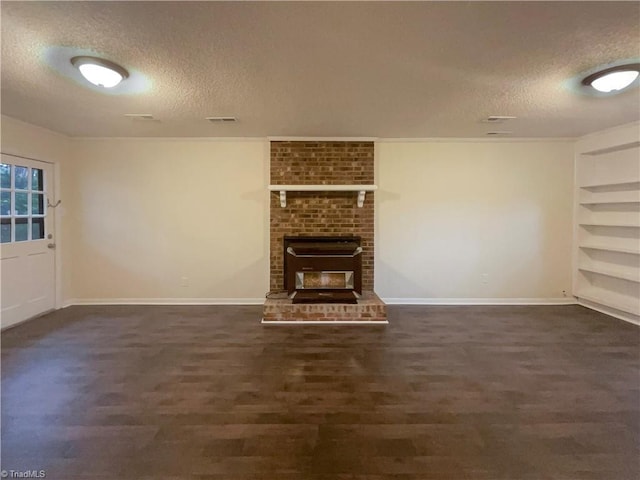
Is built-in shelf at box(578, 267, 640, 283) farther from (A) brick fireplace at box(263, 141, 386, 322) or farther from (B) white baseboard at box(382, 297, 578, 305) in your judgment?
(A) brick fireplace at box(263, 141, 386, 322)

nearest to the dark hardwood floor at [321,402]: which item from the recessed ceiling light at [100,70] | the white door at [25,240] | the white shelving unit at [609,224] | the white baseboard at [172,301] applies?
the white door at [25,240]

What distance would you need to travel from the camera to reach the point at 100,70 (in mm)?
2387

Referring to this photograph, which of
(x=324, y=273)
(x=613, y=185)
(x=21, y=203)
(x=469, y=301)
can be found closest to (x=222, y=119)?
(x=324, y=273)

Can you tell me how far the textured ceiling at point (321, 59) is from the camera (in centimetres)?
183

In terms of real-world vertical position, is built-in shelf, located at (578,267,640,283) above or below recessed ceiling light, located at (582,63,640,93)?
below

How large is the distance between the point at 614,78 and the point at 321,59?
6.93 ft

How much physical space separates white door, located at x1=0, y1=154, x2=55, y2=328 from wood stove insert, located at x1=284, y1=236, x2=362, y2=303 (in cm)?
→ 304

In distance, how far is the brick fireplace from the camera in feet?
15.6

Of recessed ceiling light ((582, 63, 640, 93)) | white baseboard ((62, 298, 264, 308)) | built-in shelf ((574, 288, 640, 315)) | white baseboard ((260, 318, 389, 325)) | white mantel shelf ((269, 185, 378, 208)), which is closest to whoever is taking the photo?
recessed ceiling light ((582, 63, 640, 93))

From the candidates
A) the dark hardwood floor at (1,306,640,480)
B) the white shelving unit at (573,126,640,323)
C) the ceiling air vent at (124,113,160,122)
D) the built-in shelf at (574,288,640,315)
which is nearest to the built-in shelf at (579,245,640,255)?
the white shelving unit at (573,126,640,323)

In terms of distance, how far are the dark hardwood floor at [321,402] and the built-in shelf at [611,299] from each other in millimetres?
534

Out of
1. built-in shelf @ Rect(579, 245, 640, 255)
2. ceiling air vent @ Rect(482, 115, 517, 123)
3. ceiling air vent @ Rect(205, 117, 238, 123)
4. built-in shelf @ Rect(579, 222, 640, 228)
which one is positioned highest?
ceiling air vent @ Rect(482, 115, 517, 123)

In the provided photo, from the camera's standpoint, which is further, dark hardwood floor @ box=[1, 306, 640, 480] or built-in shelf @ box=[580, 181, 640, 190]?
built-in shelf @ box=[580, 181, 640, 190]

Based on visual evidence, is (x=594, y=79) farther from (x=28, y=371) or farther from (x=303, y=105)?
(x=28, y=371)
